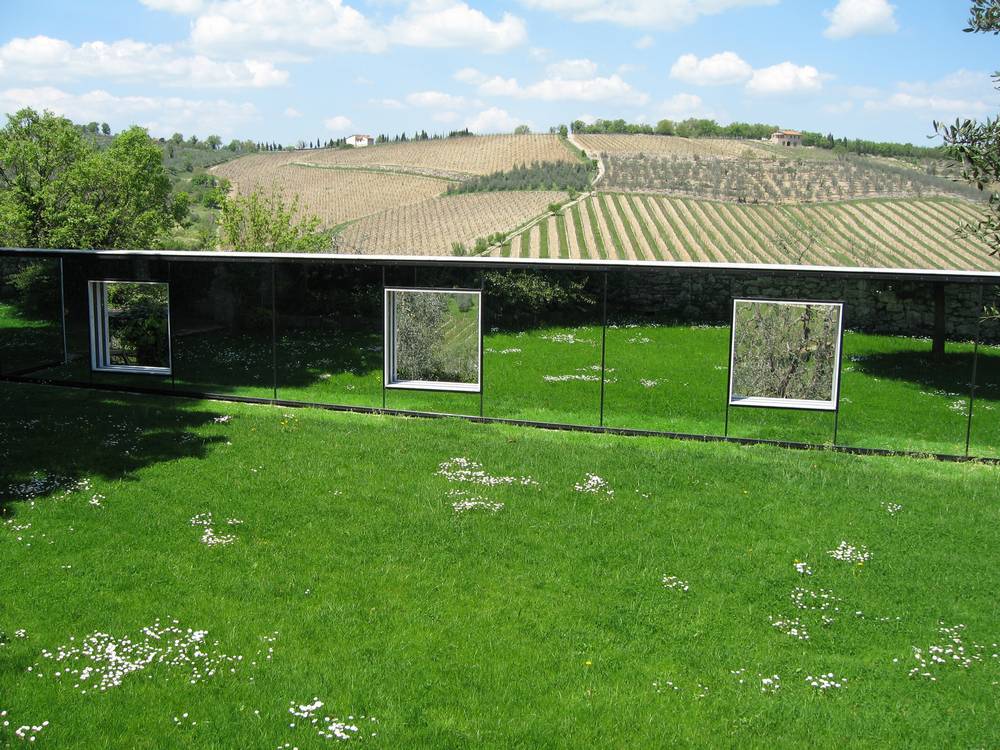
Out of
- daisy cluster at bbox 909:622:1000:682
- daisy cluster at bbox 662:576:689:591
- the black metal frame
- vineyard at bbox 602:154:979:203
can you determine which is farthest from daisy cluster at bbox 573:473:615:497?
vineyard at bbox 602:154:979:203

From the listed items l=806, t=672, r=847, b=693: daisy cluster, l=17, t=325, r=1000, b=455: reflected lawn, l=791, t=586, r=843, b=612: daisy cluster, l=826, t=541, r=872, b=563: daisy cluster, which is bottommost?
l=806, t=672, r=847, b=693: daisy cluster

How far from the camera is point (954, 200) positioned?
88.6 meters

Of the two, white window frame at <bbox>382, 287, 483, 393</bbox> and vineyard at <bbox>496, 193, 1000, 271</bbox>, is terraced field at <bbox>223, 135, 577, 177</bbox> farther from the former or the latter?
white window frame at <bbox>382, 287, 483, 393</bbox>

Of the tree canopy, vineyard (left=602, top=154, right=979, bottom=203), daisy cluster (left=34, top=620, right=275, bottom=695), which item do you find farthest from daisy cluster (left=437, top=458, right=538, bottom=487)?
vineyard (left=602, top=154, right=979, bottom=203)

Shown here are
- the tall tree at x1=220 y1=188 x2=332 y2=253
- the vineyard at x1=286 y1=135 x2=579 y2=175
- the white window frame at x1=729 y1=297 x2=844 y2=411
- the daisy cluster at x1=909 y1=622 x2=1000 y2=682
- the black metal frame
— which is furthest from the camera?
the vineyard at x1=286 y1=135 x2=579 y2=175

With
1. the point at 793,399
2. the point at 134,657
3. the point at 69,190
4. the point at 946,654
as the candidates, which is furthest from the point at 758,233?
the point at 134,657

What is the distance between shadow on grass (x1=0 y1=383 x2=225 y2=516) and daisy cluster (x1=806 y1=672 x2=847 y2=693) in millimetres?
9158

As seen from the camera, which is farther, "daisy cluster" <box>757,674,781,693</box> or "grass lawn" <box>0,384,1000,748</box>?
"daisy cluster" <box>757,674,781,693</box>

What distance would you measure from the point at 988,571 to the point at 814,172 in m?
97.6

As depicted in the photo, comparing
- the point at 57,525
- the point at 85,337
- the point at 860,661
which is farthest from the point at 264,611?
the point at 85,337

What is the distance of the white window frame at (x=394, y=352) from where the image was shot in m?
16.8

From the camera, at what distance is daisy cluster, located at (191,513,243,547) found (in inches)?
387

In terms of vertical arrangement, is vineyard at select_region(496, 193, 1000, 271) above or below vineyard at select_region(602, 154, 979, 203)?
below

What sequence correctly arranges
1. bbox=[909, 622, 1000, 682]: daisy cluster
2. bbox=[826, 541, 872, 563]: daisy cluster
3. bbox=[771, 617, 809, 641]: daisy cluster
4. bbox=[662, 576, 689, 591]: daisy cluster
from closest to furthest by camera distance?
bbox=[909, 622, 1000, 682]: daisy cluster → bbox=[771, 617, 809, 641]: daisy cluster → bbox=[662, 576, 689, 591]: daisy cluster → bbox=[826, 541, 872, 563]: daisy cluster
